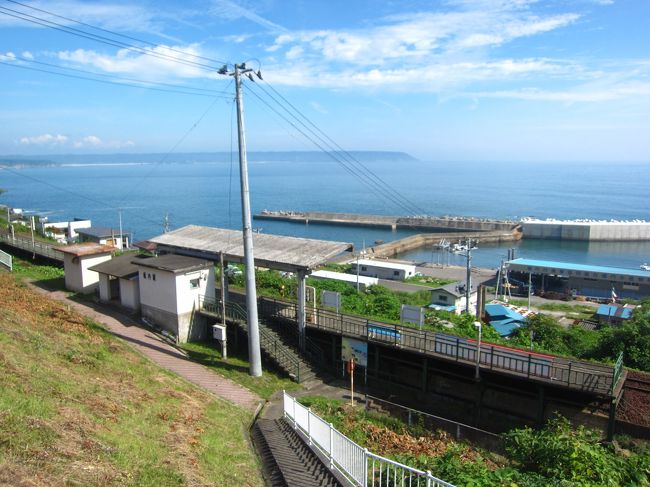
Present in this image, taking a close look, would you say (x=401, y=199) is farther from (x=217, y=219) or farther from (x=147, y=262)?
(x=147, y=262)

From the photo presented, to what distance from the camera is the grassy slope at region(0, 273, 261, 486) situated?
750 centimetres

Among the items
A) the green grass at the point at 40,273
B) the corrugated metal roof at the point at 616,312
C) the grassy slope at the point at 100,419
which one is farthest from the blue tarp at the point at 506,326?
the green grass at the point at 40,273

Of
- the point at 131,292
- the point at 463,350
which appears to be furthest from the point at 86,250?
the point at 463,350

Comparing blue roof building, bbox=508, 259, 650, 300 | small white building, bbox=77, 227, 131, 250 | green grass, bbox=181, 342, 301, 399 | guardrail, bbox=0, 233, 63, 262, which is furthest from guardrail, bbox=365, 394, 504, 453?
blue roof building, bbox=508, 259, 650, 300

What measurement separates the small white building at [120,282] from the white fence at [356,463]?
514 inches

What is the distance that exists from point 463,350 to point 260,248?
8.79 m

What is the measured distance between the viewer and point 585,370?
14164mm

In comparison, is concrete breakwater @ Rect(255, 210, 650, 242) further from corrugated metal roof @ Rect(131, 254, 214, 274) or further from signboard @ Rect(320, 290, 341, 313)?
corrugated metal roof @ Rect(131, 254, 214, 274)

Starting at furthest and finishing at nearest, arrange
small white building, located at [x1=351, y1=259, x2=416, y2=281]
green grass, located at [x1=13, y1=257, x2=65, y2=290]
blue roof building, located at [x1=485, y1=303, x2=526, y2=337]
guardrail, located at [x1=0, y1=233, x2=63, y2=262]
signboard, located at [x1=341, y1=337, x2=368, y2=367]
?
small white building, located at [x1=351, y1=259, x2=416, y2=281]
guardrail, located at [x1=0, y1=233, x2=63, y2=262]
blue roof building, located at [x1=485, y1=303, x2=526, y2=337]
green grass, located at [x1=13, y1=257, x2=65, y2=290]
signboard, located at [x1=341, y1=337, x2=368, y2=367]

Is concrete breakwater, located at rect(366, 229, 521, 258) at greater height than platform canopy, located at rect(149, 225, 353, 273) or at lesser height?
lesser

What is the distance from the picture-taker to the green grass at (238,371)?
16.1 meters

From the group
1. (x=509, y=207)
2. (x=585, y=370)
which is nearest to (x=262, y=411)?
(x=585, y=370)

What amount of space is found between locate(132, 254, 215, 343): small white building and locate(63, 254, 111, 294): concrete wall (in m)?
5.61

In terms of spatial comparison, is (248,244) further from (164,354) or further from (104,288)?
(104,288)
